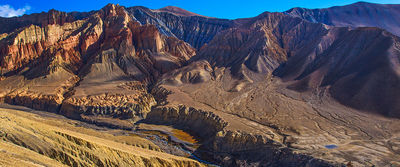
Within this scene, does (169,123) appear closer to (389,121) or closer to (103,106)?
(103,106)

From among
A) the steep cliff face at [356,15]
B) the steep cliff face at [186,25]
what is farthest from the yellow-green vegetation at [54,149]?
the steep cliff face at [356,15]

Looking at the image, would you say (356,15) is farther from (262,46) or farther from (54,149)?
(54,149)

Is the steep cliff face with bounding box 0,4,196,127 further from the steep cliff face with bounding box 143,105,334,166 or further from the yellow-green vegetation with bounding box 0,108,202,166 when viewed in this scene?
the yellow-green vegetation with bounding box 0,108,202,166

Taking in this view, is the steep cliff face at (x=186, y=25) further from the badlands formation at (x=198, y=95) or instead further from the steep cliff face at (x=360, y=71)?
the steep cliff face at (x=360, y=71)

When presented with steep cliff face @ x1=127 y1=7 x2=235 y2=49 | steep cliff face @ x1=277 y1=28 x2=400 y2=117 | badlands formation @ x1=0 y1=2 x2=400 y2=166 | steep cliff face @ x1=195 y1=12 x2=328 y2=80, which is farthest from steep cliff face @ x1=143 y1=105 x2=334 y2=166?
steep cliff face @ x1=127 y1=7 x2=235 y2=49

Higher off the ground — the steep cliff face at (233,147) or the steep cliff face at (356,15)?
the steep cliff face at (356,15)

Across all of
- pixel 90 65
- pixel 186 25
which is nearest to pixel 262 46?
pixel 90 65

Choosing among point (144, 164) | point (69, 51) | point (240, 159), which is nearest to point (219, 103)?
point (240, 159)
